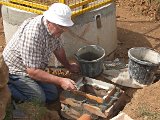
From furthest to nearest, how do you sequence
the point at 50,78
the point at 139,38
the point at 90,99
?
the point at 139,38 → the point at 90,99 → the point at 50,78

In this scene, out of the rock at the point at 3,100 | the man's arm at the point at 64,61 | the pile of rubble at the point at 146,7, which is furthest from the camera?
the pile of rubble at the point at 146,7

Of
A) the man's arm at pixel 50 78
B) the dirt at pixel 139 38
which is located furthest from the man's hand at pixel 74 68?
the dirt at pixel 139 38

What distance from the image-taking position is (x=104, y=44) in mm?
6082

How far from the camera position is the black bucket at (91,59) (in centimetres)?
522

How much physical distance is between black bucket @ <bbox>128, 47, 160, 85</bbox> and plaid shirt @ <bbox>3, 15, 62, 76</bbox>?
1.34 meters

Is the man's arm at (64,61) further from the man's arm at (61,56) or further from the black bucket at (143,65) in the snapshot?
the black bucket at (143,65)

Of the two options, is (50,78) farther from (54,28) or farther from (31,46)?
(54,28)

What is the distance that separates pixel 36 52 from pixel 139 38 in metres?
3.42

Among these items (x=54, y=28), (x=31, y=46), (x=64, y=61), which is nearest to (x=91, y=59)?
(x=64, y=61)

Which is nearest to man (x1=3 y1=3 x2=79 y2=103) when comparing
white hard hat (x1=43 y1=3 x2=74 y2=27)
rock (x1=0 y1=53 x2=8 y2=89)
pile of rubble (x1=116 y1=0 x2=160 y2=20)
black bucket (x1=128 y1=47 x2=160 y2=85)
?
white hard hat (x1=43 y1=3 x2=74 y2=27)

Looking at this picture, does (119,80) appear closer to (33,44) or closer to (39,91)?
(39,91)

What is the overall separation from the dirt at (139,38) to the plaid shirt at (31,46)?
4.71ft

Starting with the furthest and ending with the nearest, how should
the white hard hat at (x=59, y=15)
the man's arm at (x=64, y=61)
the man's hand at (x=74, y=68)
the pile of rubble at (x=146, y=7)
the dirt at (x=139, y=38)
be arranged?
the pile of rubble at (x=146, y=7) → the man's hand at (x=74, y=68) → the man's arm at (x=64, y=61) → the dirt at (x=139, y=38) → the white hard hat at (x=59, y=15)

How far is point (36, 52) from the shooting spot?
4480mm
